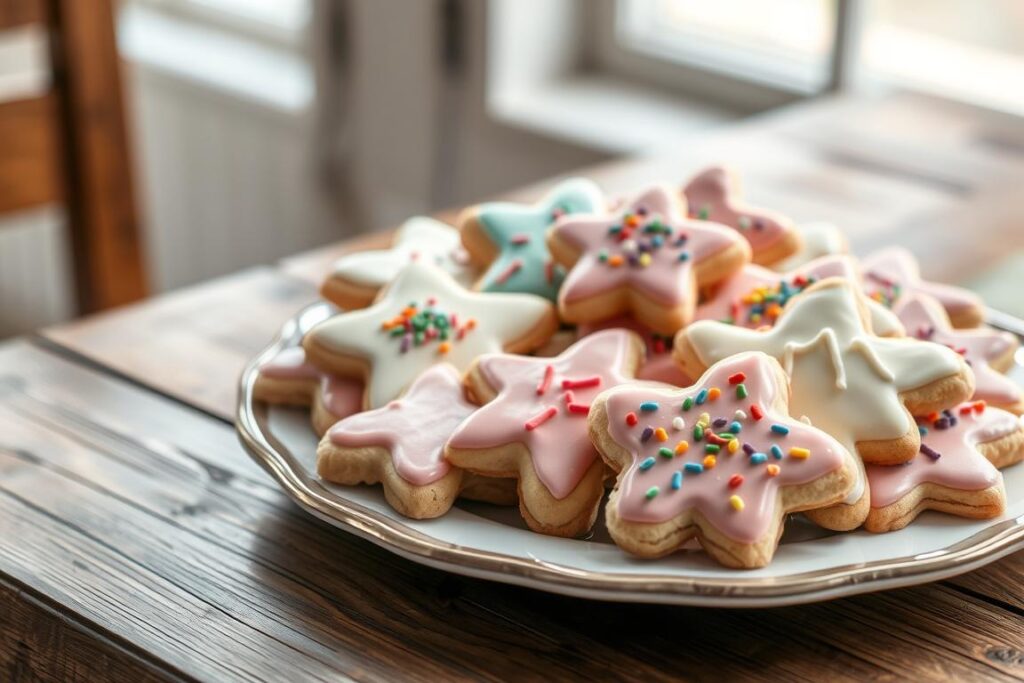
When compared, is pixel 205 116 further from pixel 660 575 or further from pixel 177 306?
pixel 660 575

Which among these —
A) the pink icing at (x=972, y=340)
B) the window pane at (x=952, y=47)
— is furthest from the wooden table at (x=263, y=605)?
the window pane at (x=952, y=47)

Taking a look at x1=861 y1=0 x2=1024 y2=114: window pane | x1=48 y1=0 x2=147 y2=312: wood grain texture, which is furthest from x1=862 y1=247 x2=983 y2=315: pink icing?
x1=48 y1=0 x2=147 y2=312: wood grain texture

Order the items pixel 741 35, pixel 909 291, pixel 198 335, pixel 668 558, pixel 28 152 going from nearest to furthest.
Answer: pixel 668 558
pixel 909 291
pixel 198 335
pixel 28 152
pixel 741 35

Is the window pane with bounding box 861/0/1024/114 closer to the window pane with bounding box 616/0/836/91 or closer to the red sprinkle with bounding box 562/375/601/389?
the window pane with bounding box 616/0/836/91

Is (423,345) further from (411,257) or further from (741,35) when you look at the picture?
(741,35)

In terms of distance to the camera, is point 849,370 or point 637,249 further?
point 637,249

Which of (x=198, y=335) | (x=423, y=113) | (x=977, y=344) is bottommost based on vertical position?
(x=423, y=113)

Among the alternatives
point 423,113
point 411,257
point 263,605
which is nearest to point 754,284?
point 411,257
